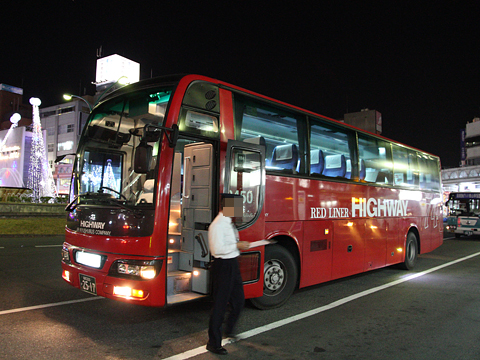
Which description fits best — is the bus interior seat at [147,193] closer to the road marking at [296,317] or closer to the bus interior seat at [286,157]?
the road marking at [296,317]

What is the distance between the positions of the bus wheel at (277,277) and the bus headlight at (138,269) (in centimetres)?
193

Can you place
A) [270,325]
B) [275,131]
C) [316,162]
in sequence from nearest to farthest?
[270,325], [275,131], [316,162]

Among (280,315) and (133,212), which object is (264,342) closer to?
(280,315)

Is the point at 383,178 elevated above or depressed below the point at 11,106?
below

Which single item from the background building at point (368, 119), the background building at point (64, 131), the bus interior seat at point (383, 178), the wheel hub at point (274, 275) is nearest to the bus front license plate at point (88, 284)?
the wheel hub at point (274, 275)

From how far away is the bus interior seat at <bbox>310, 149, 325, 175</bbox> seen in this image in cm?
688

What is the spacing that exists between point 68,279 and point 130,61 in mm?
64809

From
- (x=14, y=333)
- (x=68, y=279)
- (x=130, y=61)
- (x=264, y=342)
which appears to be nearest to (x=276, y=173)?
(x=264, y=342)

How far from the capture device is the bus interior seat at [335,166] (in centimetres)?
729

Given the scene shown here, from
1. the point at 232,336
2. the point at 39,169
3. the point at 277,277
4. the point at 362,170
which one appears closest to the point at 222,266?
the point at 232,336

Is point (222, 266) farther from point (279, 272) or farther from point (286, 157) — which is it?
point (286, 157)

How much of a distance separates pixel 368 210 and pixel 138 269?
565 centimetres

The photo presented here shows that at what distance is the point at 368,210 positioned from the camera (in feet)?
27.6

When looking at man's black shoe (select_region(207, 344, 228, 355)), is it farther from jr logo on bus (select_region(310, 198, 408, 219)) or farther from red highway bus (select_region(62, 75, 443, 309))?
jr logo on bus (select_region(310, 198, 408, 219))
